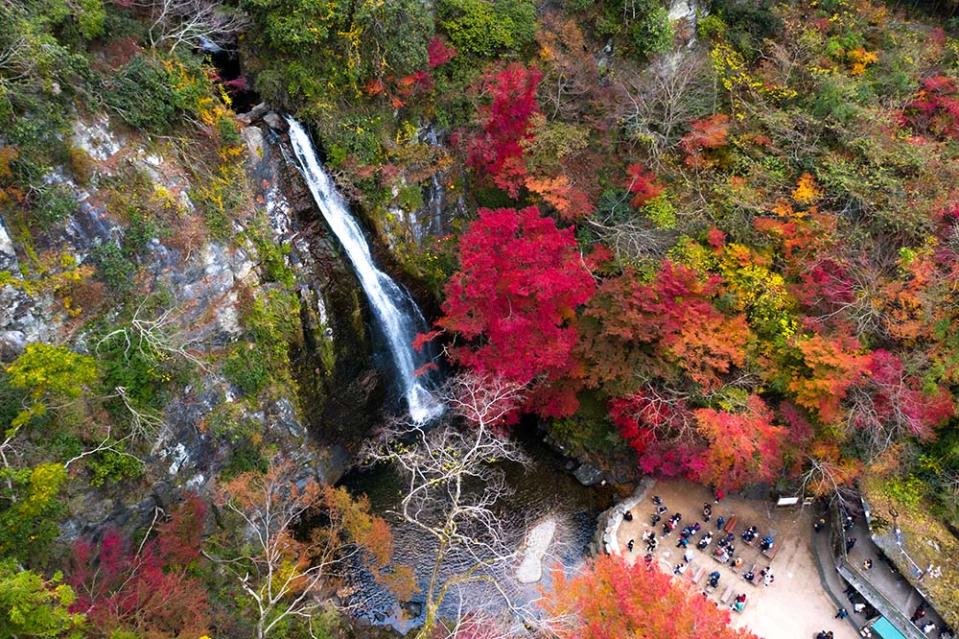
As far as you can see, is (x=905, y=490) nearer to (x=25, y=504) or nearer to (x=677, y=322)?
(x=677, y=322)

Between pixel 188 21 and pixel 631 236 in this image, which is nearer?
pixel 188 21

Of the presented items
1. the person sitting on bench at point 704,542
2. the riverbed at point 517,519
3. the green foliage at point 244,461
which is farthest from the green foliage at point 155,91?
the person sitting on bench at point 704,542

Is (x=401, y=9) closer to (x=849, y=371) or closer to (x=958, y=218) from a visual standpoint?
(x=849, y=371)

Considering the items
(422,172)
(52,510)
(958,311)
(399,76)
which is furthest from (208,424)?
(958,311)

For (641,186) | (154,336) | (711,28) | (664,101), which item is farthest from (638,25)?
(154,336)

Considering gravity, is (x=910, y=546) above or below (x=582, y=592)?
below

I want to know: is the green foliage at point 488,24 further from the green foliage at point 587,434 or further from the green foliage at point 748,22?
the green foliage at point 587,434

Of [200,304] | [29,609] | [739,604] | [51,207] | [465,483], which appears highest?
[51,207]
